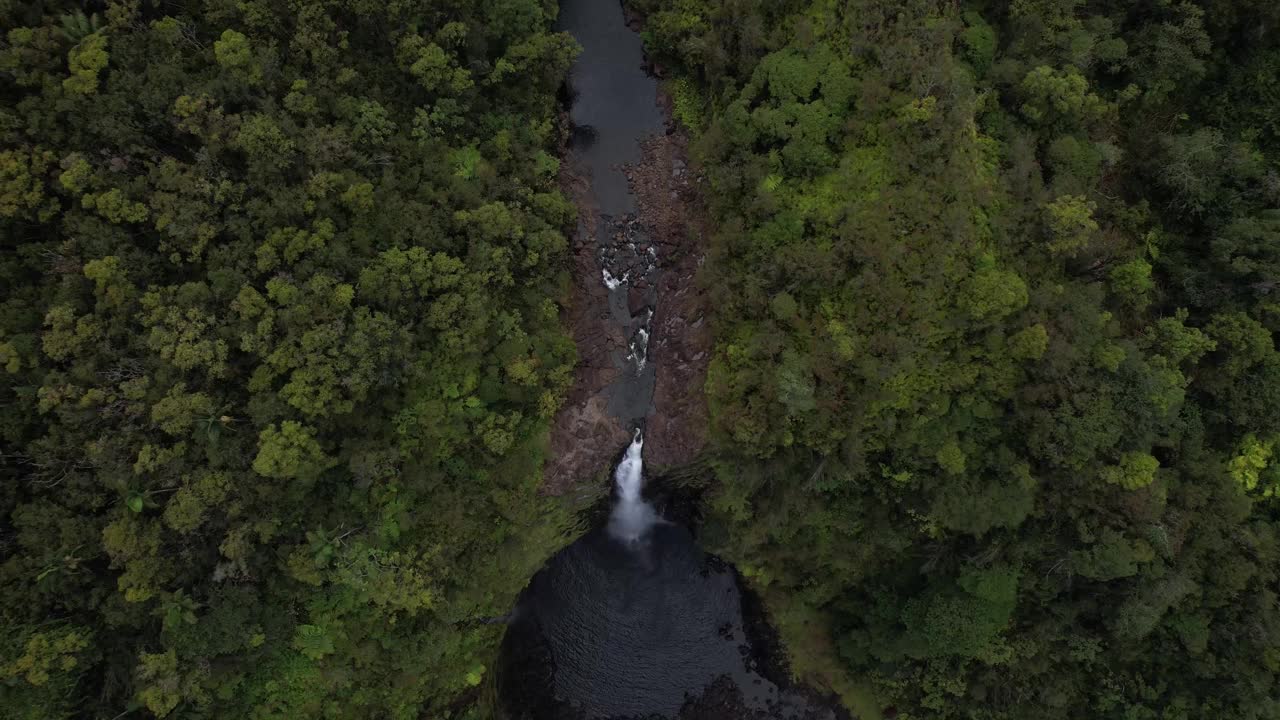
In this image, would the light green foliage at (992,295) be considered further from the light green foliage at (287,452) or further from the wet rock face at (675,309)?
the light green foliage at (287,452)

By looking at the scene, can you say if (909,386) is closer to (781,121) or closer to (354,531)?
(781,121)

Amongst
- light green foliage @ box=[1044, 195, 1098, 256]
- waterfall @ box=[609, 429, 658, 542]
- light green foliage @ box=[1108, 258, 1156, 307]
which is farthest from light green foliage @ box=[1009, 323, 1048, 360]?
waterfall @ box=[609, 429, 658, 542]

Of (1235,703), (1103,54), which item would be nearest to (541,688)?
(1235,703)

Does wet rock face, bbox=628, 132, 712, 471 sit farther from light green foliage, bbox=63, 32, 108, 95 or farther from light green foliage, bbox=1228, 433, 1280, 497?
light green foliage, bbox=63, 32, 108, 95

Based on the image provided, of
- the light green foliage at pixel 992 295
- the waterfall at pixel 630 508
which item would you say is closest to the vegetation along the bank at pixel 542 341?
the light green foliage at pixel 992 295

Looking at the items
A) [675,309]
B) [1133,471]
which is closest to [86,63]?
[675,309]

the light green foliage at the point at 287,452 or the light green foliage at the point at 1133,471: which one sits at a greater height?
the light green foliage at the point at 1133,471

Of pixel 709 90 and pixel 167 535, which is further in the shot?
pixel 709 90
